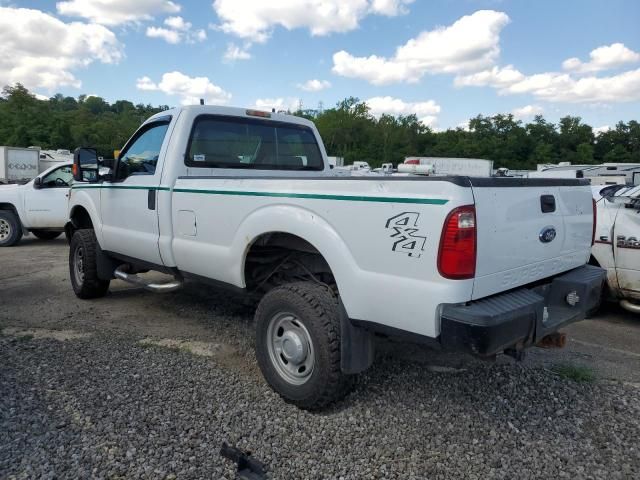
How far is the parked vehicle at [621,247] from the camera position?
17.1ft

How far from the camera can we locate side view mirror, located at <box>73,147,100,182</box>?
542 cm

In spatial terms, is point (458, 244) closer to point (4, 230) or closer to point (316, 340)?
point (316, 340)

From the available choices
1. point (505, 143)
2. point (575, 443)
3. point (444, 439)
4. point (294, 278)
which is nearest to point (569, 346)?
point (575, 443)

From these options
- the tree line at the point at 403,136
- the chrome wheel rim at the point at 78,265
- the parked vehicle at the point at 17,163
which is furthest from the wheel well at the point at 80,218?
the tree line at the point at 403,136

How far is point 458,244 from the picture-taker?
2.50 metres

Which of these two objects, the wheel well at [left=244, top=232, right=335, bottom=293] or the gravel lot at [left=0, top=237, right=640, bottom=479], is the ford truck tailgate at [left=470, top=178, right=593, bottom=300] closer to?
the gravel lot at [left=0, top=237, right=640, bottom=479]

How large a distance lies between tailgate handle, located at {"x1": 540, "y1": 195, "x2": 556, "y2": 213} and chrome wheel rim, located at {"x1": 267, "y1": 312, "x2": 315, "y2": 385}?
1.61 m

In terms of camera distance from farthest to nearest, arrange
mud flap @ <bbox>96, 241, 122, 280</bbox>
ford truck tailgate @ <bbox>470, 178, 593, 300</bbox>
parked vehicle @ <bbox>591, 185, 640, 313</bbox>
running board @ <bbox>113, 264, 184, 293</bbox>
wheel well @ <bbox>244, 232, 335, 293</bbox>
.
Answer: mud flap @ <bbox>96, 241, 122, 280</bbox> → parked vehicle @ <bbox>591, 185, 640, 313</bbox> → running board @ <bbox>113, 264, 184, 293</bbox> → wheel well @ <bbox>244, 232, 335, 293</bbox> → ford truck tailgate @ <bbox>470, 178, 593, 300</bbox>

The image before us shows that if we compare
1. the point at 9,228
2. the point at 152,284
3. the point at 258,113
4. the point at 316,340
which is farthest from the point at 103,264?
the point at 9,228

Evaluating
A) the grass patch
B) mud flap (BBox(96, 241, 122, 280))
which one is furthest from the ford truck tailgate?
mud flap (BBox(96, 241, 122, 280))

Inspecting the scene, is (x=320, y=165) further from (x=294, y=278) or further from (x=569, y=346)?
(x=569, y=346)

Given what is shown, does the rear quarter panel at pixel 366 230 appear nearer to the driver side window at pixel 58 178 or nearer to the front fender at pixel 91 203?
the front fender at pixel 91 203

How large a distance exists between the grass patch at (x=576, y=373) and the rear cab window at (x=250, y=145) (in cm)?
292

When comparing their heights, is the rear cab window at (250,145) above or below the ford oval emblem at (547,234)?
above
